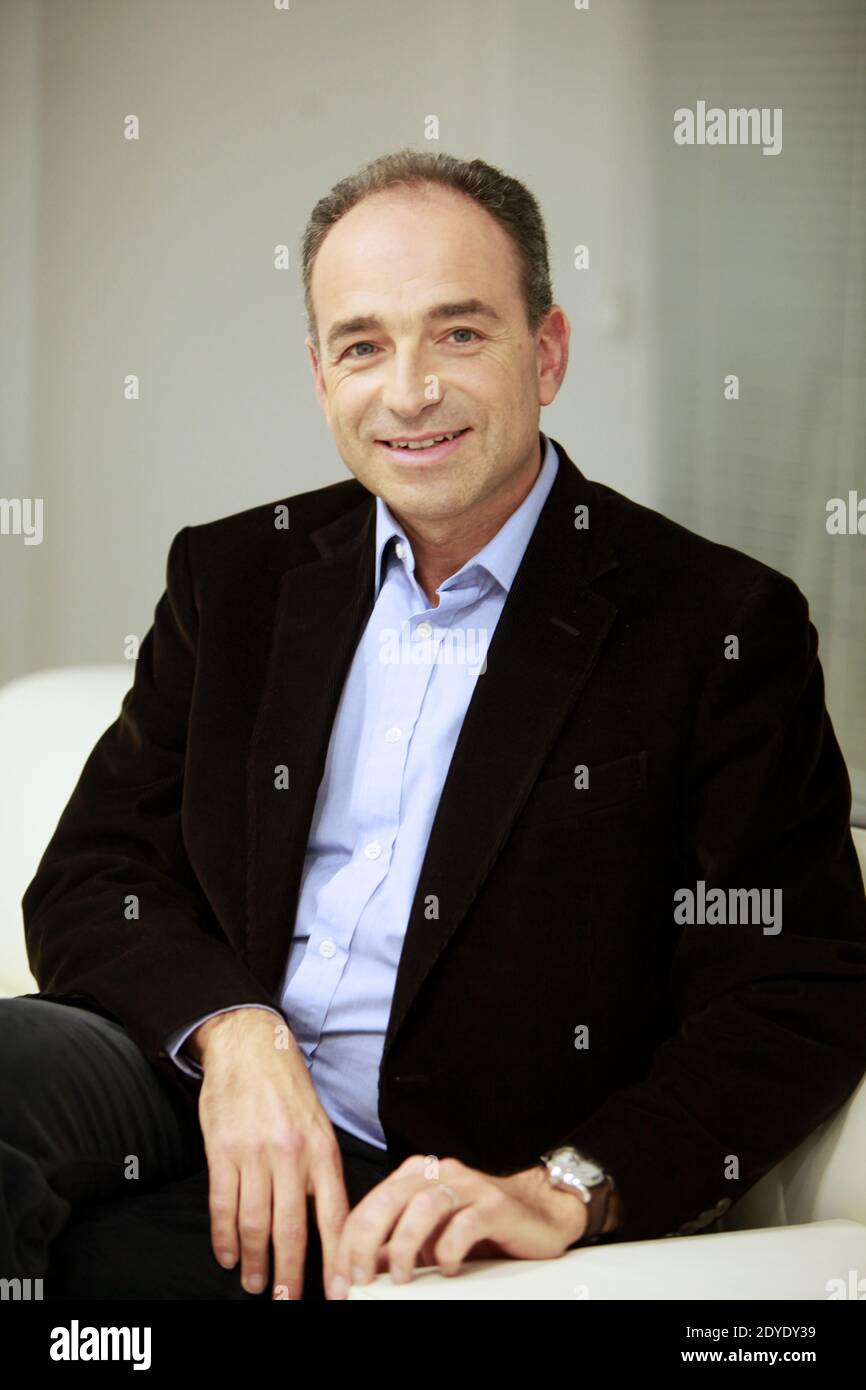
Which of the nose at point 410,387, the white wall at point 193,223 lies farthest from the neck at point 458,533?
the white wall at point 193,223

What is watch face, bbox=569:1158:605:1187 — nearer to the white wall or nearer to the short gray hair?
the short gray hair

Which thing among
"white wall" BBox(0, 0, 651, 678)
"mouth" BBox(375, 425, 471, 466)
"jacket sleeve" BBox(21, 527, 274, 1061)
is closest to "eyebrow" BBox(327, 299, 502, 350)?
"mouth" BBox(375, 425, 471, 466)

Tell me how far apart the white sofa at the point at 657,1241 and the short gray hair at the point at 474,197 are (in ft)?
2.44

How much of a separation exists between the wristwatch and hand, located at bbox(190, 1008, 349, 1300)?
0.21m

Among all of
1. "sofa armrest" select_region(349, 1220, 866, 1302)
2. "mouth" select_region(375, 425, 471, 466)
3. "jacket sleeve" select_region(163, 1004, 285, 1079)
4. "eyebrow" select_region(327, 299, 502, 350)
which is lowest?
"sofa armrest" select_region(349, 1220, 866, 1302)

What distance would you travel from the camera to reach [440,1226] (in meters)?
1.30

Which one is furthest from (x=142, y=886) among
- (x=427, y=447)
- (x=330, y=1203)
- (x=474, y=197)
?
(x=474, y=197)

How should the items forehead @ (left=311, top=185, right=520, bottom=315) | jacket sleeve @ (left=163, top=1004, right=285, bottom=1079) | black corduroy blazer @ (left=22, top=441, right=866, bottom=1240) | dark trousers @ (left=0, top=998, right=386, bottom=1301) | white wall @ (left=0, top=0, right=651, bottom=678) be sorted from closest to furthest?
dark trousers @ (left=0, top=998, right=386, bottom=1301) → black corduroy blazer @ (left=22, top=441, right=866, bottom=1240) → jacket sleeve @ (left=163, top=1004, right=285, bottom=1079) → forehead @ (left=311, top=185, right=520, bottom=315) → white wall @ (left=0, top=0, right=651, bottom=678)

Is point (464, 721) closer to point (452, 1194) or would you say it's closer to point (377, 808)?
point (377, 808)

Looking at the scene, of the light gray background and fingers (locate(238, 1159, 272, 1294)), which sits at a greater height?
the light gray background

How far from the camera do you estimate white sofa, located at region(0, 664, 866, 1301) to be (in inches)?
48.9

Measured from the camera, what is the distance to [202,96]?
3426 millimetres

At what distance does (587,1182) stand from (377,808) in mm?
481

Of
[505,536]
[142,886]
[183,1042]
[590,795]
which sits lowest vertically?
[183,1042]
